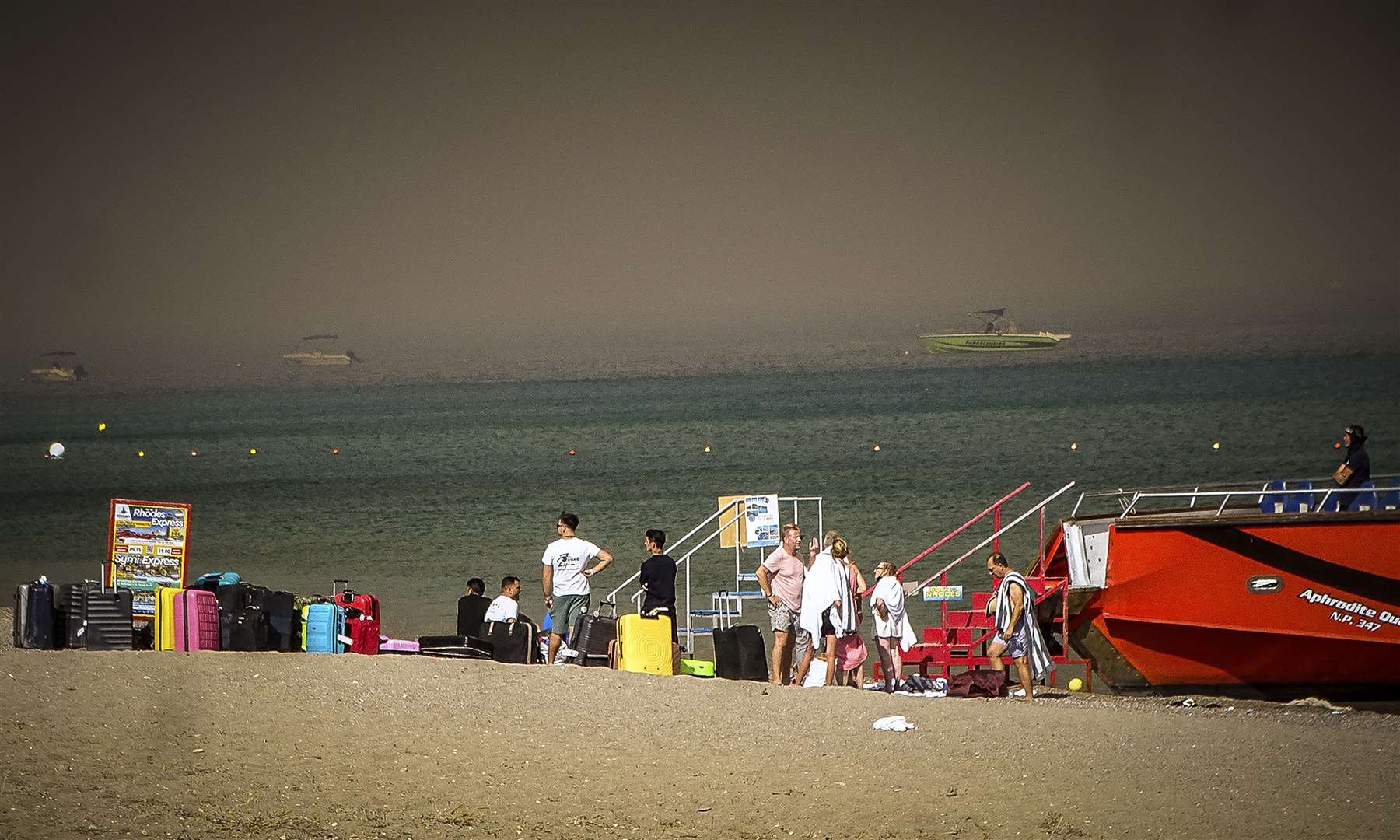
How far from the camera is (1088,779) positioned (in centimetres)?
884

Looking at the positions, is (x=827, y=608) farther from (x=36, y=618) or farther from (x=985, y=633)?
(x=36, y=618)

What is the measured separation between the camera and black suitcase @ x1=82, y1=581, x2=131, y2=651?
11.3 m

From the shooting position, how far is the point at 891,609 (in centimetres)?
1236

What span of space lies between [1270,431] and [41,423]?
100 m

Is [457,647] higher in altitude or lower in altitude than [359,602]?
lower

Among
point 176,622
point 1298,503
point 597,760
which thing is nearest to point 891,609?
point 1298,503

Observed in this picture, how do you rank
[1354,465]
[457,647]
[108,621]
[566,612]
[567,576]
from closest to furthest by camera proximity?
[108,621], [457,647], [567,576], [566,612], [1354,465]

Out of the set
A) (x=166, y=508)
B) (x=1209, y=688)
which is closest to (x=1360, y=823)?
(x=1209, y=688)

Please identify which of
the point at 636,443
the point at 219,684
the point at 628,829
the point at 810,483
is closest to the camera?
the point at 628,829

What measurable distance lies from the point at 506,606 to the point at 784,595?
2328 millimetres

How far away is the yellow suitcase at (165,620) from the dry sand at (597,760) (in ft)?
1.59

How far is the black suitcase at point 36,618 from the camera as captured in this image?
1125 cm

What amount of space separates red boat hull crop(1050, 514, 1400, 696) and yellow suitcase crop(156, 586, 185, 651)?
7328 mm

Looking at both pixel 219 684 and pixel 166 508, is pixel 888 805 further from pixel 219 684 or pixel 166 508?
pixel 166 508
